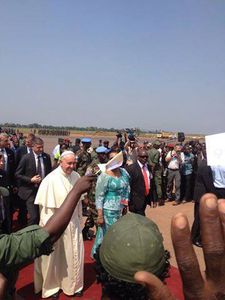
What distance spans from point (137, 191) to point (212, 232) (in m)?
5.15

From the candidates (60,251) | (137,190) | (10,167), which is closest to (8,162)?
(10,167)

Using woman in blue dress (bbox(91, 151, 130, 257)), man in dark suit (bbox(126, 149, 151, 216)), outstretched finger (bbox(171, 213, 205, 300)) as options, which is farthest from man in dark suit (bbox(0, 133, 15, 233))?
outstretched finger (bbox(171, 213, 205, 300))

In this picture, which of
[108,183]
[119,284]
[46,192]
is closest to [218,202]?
[119,284]

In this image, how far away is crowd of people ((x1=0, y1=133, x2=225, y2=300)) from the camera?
142 cm

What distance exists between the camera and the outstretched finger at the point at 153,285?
1.07m

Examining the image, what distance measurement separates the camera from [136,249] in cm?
138

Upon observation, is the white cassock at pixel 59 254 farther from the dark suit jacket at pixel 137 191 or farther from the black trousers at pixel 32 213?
the dark suit jacket at pixel 137 191

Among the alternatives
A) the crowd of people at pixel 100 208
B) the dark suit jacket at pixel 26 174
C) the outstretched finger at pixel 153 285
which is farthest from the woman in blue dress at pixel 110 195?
the outstretched finger at pixel 153 285

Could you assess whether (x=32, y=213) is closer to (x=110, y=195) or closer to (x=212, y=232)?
(x=110, y=195)

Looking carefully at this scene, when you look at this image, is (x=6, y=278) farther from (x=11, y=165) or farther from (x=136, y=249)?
(x=11, y=165)

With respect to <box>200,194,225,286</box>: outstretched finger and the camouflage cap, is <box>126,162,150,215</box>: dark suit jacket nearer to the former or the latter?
the camouflage cap

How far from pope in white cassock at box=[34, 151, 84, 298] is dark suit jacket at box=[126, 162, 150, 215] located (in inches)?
77.1

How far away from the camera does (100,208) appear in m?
4.98

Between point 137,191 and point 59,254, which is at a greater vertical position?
point 137,191
